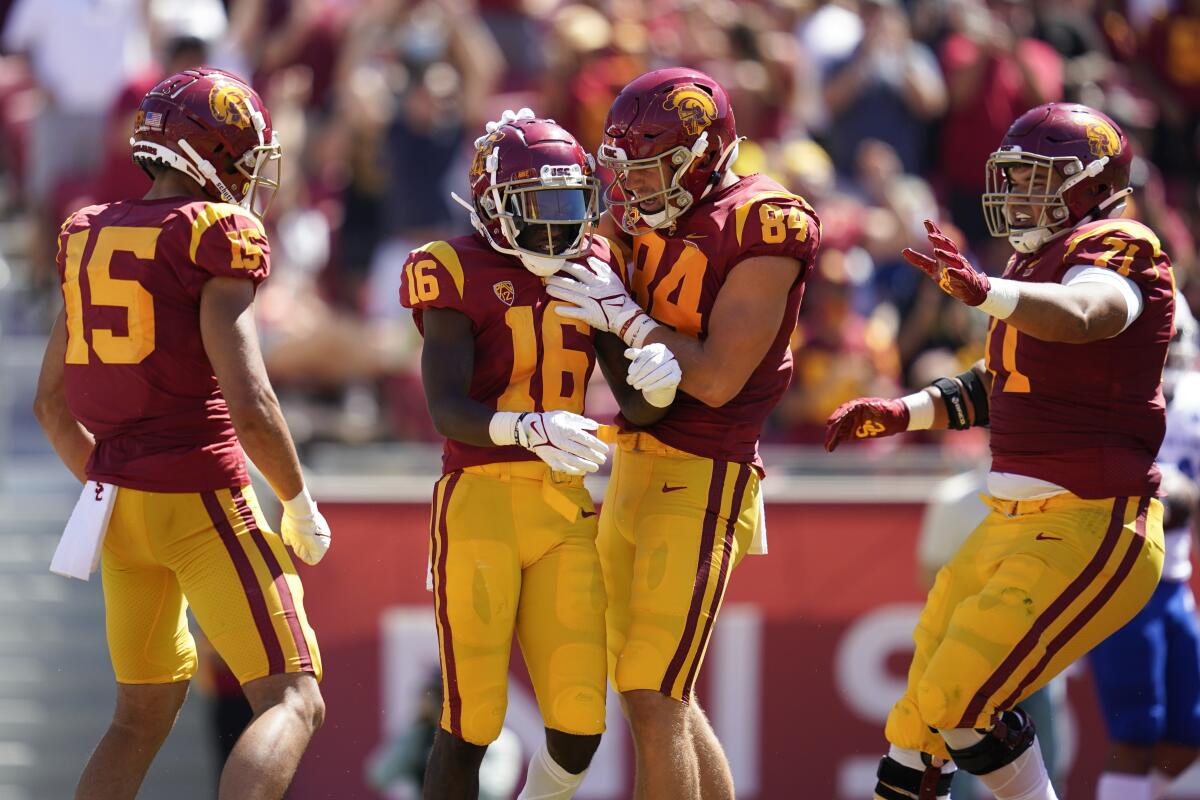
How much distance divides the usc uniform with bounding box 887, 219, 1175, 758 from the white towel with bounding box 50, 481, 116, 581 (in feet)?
7.16

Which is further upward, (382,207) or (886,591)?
(382,207)

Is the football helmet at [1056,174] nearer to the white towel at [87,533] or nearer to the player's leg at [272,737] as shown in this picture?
the player's leg at [272,737]

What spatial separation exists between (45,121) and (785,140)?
4.03m

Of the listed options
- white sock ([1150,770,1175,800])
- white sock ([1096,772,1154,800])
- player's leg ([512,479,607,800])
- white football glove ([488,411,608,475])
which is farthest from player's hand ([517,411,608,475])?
white sock ([1150,770,1175,800])

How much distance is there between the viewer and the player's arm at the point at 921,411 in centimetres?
518

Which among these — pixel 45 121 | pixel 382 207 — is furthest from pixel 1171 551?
A: pixel 45 121

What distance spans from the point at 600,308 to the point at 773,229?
0.49 meters

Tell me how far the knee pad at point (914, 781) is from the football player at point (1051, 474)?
17 millimetres

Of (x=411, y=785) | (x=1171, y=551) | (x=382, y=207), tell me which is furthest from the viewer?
(x=382, y=207)

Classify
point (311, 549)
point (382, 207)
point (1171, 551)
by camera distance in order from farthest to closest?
point (382, 207), point (1171, 551), point (311, 549)

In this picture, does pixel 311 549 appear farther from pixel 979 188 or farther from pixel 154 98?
pixel 979 188

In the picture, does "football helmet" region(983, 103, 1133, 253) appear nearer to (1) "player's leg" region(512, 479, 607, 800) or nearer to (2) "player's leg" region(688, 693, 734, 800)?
(1) "player's leg" region(512, 479, 607, 800)

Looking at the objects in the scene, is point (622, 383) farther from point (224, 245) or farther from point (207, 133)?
point (207, 133)

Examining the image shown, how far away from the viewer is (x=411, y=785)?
7.40 metres
